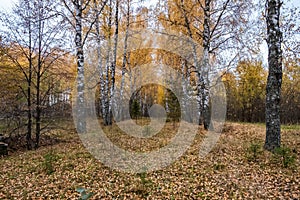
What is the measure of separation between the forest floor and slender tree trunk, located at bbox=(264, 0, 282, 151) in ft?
1.63

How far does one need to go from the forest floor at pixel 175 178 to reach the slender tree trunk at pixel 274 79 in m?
0.50

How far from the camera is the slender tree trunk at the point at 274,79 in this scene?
583cm

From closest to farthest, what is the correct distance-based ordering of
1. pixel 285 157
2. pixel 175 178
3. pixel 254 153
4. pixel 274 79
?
pixel 175 178
pixel 285 157
pixel 254 153
pixel 274 79

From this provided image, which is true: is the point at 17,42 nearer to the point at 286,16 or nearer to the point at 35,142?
the point at 35,142

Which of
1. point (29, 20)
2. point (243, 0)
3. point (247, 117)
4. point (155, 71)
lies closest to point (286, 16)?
point (243, 0)

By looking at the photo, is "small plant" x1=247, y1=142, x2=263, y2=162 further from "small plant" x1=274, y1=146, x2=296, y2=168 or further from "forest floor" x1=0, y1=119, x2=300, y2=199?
"small plant" x1=274, y1=146, x2=296, y2=168

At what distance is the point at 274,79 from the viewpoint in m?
5.85

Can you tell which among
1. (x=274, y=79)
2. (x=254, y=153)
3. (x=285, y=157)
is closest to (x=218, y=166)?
(x=254, y=153)

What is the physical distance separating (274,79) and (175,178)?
3608mm

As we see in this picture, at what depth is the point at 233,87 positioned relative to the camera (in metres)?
17.4

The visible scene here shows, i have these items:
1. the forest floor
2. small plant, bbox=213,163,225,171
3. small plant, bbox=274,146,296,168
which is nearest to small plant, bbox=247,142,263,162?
the forest floor

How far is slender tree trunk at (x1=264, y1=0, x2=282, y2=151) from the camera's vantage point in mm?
5828

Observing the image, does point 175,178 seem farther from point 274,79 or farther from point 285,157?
point 274,79

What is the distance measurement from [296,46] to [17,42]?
9.91 meters
